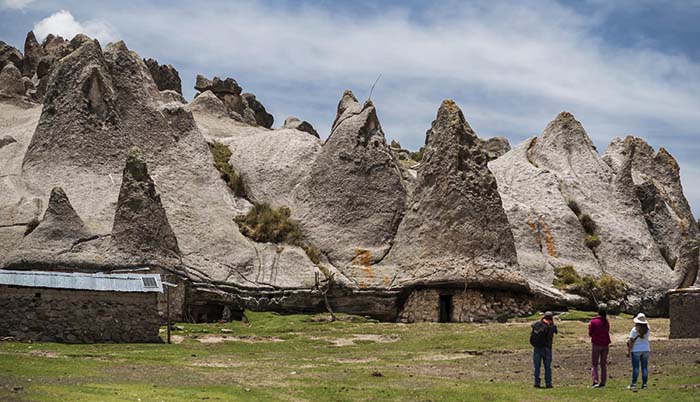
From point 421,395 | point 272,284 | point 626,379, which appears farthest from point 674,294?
point 272,284

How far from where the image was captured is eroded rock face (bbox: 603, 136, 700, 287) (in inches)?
2160

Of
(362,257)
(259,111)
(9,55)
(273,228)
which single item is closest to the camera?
(362,257)

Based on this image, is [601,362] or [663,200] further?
[663,200]

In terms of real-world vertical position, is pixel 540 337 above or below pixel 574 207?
below

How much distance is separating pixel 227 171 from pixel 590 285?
1783 centimetres

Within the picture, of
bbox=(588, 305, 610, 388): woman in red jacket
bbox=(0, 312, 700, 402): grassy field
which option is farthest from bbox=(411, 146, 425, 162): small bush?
bbox=(588, 305, 610, 388): woman in red jacket

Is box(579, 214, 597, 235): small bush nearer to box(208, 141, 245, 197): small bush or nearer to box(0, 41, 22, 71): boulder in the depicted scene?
box(208, 141, 245, 197): small bush

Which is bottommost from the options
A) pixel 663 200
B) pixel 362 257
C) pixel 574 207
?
pixel 362 257

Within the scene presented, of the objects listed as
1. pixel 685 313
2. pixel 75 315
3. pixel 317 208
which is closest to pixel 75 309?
pixel 75 315

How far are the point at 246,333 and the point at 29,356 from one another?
12666 mm

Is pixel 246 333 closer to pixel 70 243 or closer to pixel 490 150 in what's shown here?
pixel 70 243

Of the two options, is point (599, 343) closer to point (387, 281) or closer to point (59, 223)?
point (387, 281)

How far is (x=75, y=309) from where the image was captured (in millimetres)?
34875

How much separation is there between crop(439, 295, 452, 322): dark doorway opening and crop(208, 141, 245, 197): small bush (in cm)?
1249
